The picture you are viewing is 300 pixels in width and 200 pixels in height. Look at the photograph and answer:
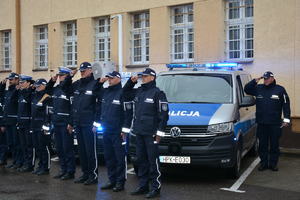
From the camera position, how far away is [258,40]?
13.6m

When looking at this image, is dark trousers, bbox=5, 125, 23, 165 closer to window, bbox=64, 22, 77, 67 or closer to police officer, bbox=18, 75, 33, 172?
police officer, bbox=18, 75, 33, 172

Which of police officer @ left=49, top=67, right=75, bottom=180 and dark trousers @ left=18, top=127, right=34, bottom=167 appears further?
dark trousers @ left=18, top=127, right=34, bottom=167

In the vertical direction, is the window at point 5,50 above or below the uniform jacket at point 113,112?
above

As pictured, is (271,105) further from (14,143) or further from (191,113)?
Result: (14,143)

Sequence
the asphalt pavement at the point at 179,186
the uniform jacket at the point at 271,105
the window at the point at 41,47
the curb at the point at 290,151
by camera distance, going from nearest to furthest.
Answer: the asphalt pavement at the point at 179,186 → the uniform jacket at the point at 271,105 → the curb at the point at 290,151 → the window at the point at 41,47

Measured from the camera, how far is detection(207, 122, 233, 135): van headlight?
318 inches

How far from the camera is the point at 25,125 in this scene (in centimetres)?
975

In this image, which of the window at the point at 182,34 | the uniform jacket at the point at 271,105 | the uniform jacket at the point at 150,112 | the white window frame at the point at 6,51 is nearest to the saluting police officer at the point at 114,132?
the uniform jacket at the point at 150,112

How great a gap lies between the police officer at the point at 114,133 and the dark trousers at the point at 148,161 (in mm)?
398

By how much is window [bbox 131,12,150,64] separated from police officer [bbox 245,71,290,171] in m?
7.50

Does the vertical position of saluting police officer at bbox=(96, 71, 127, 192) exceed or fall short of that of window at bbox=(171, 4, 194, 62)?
it falls short

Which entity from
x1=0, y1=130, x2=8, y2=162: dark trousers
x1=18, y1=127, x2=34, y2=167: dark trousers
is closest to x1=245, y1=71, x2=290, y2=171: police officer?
x1=18, y1=127, x2=34, y2=167: dark trousers

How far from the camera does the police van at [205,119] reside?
803cm

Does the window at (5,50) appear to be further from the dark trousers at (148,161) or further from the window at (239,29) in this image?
the dark trousers at (148,161)
